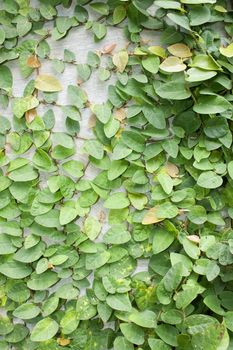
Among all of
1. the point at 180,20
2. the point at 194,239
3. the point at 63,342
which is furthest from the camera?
the point at 63,342

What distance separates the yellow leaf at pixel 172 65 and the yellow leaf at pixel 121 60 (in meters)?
0.11

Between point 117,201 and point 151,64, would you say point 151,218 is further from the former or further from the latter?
point 151,64

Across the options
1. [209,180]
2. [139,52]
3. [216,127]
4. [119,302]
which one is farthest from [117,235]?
[139,52]

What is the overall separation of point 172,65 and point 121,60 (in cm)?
16

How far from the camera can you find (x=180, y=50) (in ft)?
4.31

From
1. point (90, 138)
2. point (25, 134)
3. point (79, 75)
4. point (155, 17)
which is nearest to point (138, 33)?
point (155, 17)

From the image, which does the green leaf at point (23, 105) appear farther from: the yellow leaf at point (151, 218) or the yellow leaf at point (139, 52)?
the yellow leaf at point (151, 218)

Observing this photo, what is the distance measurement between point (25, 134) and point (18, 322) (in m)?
Answer: 0.63

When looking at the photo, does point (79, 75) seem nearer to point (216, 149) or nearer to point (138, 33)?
point (138, 33)

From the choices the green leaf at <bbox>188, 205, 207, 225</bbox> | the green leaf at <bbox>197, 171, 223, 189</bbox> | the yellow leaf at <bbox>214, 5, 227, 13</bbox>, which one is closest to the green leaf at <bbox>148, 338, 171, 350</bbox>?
the green leaf at <bbox>188, 205, 207, 225</bbox>

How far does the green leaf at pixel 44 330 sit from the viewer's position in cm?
143

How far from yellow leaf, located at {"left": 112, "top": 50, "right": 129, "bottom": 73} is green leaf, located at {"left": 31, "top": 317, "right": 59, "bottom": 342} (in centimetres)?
82

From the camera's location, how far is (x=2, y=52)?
1.43 metres

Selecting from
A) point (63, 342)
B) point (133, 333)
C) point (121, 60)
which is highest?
point (121, 60)
